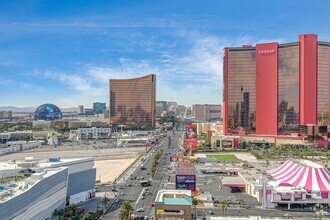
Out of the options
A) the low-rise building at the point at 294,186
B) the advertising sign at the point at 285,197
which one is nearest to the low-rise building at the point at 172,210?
the low-rise building at the point at 294,186

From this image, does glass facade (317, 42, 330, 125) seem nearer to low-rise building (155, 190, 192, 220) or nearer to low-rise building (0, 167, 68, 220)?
low-rise building (155, 190, 192, 220)

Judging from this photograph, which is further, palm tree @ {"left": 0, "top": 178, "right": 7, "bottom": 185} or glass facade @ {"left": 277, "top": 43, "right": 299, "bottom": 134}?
glass facade @ {"left": 277, "top": 43, "right": 299, "bottom": 134}

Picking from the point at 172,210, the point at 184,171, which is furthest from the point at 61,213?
the point at 184,171

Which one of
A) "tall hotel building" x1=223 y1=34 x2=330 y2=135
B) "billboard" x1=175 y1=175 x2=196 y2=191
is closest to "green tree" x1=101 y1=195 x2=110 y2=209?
"billboard" x1=175 y1=175 x2=196 y2=191

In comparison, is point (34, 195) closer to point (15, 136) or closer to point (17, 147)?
point (17, 147)

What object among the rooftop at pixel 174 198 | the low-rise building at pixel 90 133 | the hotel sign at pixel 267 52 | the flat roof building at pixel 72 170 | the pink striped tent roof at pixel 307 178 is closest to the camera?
the rooftop at pixel 174 198

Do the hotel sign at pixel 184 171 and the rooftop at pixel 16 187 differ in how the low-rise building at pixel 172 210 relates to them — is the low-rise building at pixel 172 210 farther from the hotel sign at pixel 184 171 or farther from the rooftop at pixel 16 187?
the hotel sign at pixel 184 171
